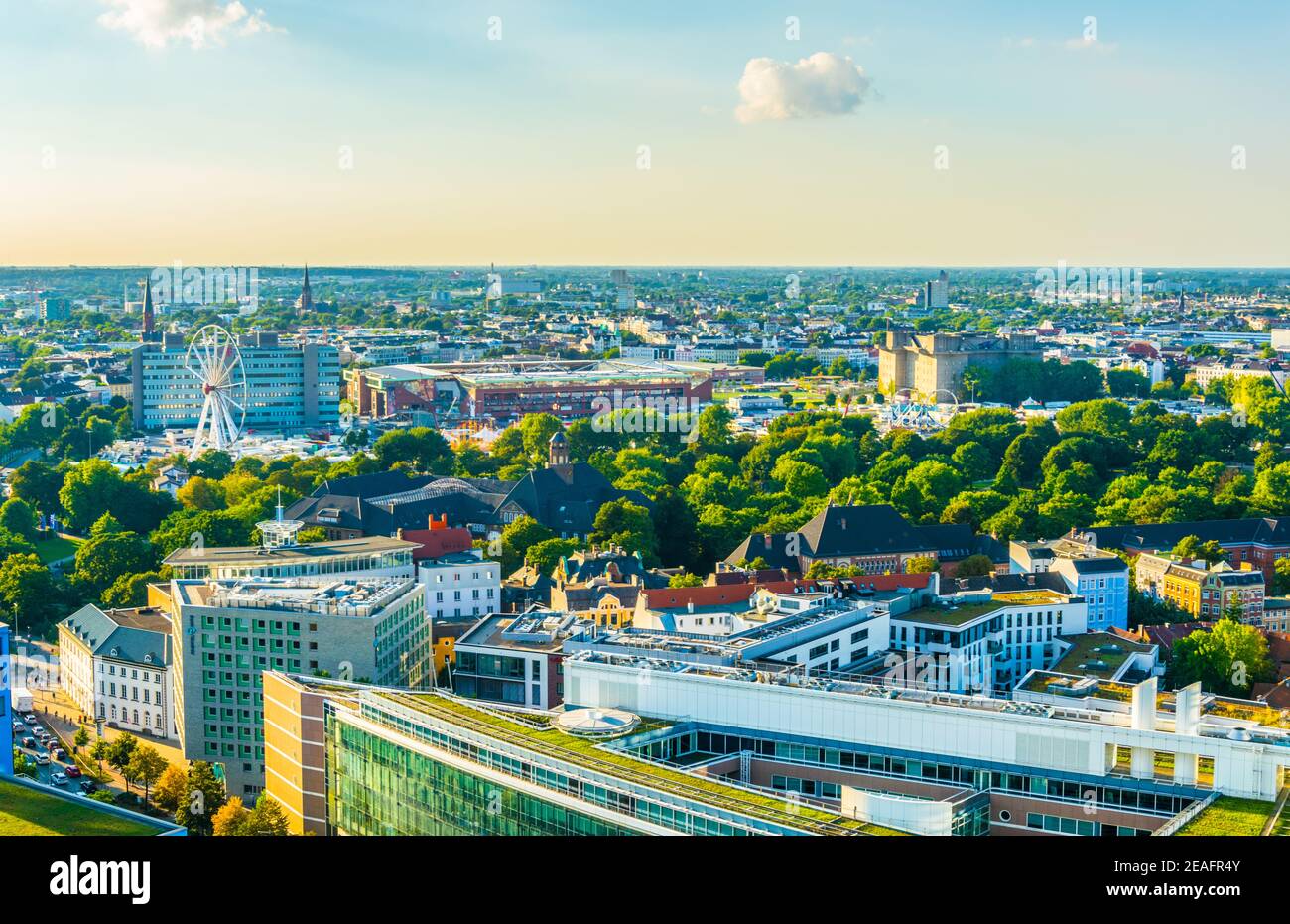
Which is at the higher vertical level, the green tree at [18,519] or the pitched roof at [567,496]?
the pitched roof at [567,496]

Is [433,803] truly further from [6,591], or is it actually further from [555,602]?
[6,591]

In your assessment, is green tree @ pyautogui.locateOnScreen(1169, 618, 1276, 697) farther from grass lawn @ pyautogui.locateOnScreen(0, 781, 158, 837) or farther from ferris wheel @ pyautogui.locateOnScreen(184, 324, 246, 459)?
ferris wheel @ pyautogui.locateOnScreen(184, 324, 246, 459)

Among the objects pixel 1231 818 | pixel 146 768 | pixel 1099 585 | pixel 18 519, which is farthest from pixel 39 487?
pixel 1231 818

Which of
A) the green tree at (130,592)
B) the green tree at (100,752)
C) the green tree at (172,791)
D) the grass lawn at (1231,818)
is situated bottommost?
the green tree at (100,752)

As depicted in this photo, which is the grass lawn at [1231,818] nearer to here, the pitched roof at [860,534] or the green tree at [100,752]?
the green tree at [100,752]

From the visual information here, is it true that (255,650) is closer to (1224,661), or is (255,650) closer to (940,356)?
(1224,661)

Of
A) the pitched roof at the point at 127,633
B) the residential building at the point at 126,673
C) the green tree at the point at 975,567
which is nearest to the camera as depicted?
the residential building at the point at 126,673

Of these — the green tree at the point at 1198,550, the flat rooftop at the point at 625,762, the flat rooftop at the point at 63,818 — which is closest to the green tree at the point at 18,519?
the green tree at the point at 1198,550
